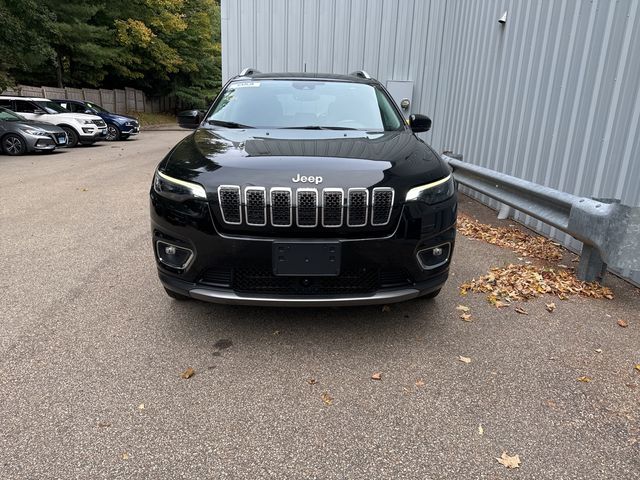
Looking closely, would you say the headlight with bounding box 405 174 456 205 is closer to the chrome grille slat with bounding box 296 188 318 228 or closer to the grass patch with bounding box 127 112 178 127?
the chrome grille slat with bounding box 296 188 318 228

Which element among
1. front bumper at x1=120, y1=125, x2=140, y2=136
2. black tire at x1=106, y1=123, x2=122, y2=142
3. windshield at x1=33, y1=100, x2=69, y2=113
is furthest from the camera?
front bumper at x1=120, y1=125, x2=140, y2=136

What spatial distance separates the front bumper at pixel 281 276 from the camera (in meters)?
2.79

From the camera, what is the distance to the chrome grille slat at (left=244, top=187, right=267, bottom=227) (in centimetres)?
275

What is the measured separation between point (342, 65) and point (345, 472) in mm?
9394

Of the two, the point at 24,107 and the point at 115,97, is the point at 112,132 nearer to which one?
the point at 24,107

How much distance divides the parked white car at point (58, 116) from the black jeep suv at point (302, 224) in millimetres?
15562

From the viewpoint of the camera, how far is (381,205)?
280 cm

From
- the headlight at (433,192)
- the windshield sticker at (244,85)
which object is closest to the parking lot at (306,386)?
the headlight at (433,192)

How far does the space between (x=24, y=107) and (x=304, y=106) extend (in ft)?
52.2

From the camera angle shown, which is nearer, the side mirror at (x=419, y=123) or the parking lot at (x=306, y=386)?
the parking lot at (x=306, y=386)

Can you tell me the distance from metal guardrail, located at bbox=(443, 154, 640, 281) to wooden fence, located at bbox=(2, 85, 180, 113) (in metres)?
23.8

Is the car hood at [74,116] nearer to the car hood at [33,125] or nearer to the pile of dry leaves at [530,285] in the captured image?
the car hood at [33,125]

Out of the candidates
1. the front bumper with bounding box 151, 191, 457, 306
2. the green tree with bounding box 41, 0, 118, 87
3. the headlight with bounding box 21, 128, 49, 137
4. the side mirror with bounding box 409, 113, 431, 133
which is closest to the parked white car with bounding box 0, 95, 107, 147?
the headlight with bounding box 21, 128, 49, 137

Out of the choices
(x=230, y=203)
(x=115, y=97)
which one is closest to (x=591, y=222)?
(x=230, y=203)
